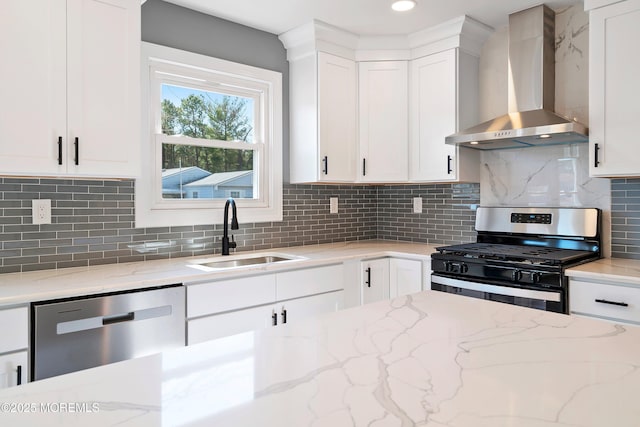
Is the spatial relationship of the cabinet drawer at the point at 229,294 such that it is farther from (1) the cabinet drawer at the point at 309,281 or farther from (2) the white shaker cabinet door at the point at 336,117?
(2) the white shaker cabinet door at the point at 336,117

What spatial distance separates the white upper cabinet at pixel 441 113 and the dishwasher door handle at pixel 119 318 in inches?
85.8

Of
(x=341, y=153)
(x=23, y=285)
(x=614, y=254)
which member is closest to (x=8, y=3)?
(x=23, y=285)

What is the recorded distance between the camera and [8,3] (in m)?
1.95

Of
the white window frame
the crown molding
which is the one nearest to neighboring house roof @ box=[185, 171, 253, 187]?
the white window frame

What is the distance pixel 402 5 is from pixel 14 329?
8.76ft

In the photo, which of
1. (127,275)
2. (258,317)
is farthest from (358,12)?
(127,275)

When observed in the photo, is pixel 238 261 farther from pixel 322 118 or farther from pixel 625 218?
pixel 625 218

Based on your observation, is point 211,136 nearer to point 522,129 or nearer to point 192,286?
point 192,286

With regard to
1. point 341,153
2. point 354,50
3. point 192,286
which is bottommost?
point 192,286

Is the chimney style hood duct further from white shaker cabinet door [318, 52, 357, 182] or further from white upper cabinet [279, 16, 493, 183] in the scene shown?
white shaker cabinet door [318, 52, 357, 182]

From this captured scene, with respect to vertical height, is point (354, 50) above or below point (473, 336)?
above

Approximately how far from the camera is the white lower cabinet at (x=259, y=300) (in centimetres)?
229

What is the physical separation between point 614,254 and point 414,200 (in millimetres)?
1519

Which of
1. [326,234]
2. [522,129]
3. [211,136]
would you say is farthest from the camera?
[326,234]
